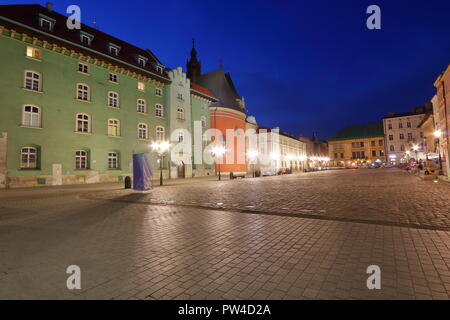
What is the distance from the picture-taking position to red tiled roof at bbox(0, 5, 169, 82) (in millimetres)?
20484

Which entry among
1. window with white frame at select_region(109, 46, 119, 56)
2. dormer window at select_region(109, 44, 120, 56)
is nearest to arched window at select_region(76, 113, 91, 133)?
dormer window at select_region(109, 44, 120, 56)

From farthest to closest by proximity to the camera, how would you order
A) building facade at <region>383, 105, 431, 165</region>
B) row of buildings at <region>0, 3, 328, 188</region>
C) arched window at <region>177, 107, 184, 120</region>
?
building facade at <region>383, 105, 431, 165</region> < arched window at <region>177, 107, 184, 120</region> < row of buildings at <region>0, 3, 328, 188</region>

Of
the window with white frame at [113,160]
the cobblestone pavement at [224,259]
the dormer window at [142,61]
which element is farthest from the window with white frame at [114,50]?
the cobblestone pavement at [224,259]

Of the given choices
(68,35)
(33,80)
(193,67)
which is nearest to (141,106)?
(68,35)

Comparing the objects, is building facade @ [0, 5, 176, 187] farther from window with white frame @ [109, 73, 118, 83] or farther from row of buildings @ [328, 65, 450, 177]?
row of buildings @ [328, 65, 450, 177]

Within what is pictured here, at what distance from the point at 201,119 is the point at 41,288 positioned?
37860 mm

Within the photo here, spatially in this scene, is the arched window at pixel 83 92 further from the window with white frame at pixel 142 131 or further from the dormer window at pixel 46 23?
the window with white frame at pixel 142 131

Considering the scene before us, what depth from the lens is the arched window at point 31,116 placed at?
20500mm

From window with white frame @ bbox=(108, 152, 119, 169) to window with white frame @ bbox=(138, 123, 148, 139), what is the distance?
3.94 m

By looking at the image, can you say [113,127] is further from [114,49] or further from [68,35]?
[68,35]

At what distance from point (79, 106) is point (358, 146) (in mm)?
88775

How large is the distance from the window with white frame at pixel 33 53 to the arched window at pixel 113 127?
8.19 metres
